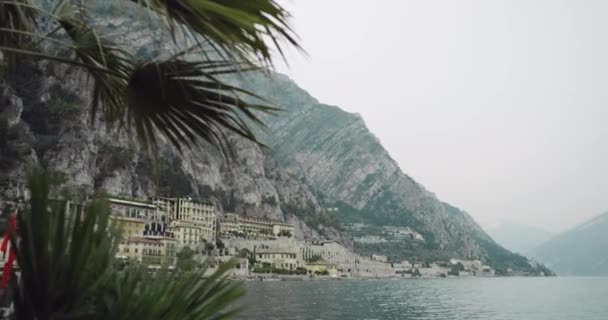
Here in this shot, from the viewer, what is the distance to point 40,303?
220cm

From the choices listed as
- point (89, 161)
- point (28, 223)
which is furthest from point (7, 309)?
point (89, 161)

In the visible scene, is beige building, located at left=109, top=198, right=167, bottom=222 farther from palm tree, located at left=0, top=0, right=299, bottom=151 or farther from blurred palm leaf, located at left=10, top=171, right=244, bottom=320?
blurred palm leaf, located at left=10, top=171, right=244, bottom=320

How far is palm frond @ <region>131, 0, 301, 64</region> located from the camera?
65.6 inches

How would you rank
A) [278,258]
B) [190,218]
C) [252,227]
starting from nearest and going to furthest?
1. [190,218]
2. [278,258]
3. [252,227]

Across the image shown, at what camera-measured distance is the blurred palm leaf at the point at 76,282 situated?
2.16m

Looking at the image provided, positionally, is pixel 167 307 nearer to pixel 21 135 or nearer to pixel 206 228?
pixel 21 135

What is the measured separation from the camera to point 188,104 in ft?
7.35

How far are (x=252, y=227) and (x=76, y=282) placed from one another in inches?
4626

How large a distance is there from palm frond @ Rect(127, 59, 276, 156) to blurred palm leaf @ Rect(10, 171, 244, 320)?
0.43m

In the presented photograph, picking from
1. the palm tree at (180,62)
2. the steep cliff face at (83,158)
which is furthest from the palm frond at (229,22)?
the steep cliff face at (83,158)

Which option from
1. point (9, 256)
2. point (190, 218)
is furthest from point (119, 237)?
point (190, 218)

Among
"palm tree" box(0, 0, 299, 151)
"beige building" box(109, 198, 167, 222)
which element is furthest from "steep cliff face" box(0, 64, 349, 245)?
"palm tree" box(0, 0, 299, 151)

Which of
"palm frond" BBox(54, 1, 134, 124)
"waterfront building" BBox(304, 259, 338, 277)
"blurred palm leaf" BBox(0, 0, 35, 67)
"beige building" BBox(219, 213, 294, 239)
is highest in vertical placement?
"beige building" BBox(219, 213, 294, 239)

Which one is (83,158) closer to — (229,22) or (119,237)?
(119,237)
